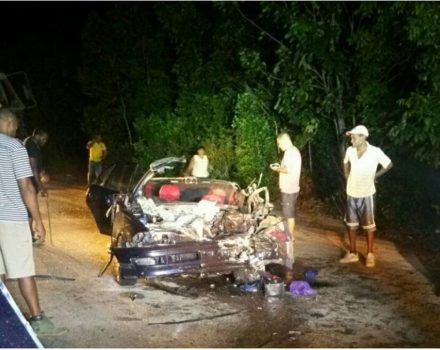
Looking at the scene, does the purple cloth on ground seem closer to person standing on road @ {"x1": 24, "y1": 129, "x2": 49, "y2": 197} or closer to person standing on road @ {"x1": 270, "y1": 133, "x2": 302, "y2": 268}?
person standing on road @ {"x1": 270, "y1": 133, "x2": 302, "y2": 268}

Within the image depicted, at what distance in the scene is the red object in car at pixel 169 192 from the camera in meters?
9.09

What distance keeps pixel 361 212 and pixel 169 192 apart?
8.90ft

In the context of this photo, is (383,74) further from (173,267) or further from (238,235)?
(173,267)

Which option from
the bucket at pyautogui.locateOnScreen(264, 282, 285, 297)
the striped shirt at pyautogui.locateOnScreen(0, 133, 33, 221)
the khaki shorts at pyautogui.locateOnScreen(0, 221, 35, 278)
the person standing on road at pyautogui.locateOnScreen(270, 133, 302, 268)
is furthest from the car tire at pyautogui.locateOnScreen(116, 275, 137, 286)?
the person standing on road at pyautogui.locateOnScreen(270, 133, 302, 268)

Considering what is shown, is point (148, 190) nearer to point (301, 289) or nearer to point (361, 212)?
point (301, 289)

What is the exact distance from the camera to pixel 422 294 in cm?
801

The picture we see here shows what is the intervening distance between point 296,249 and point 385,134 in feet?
10.1

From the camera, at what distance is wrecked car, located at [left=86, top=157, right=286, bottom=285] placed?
787cm

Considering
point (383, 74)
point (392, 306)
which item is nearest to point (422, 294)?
point (392, 306)

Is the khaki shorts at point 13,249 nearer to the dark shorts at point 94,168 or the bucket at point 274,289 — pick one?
the bucket at point 274,289

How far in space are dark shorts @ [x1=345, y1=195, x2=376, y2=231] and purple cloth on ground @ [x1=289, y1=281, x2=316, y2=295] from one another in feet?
5.52

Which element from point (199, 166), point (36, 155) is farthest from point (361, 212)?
point (199, 166)

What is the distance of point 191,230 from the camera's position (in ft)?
26.9

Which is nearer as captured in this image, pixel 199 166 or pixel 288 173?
pixel 288 173
